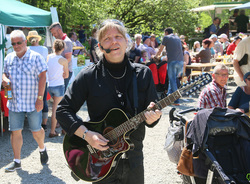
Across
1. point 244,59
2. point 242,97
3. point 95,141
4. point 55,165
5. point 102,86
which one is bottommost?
point 55,165

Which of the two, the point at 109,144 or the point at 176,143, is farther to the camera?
the point at 176,143

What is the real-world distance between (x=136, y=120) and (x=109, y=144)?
31 centimetres

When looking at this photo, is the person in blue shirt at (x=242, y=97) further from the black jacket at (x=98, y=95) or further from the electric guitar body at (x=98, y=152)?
the electric guitar body at (x=98, y=152)

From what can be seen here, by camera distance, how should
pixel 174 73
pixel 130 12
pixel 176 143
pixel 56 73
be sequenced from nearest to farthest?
1. pixel 176 143
2. pixel 56 73
3. pixel 174 73
4. pixel 130 12

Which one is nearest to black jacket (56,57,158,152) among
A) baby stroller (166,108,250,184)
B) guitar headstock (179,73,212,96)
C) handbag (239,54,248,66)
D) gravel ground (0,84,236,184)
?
guitar headstock (179,73,212,96)

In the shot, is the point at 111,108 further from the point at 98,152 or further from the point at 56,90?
the point at 56,90

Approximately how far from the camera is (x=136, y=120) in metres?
2.33

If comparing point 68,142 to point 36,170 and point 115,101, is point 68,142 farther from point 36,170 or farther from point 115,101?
point 36,170

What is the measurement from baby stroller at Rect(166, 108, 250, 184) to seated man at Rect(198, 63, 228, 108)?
1.15m

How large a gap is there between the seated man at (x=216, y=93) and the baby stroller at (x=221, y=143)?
1.15 m

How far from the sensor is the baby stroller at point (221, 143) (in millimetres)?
3202

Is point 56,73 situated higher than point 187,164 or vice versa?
point 56,73

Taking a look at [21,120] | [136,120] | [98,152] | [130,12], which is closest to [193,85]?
[136,120]

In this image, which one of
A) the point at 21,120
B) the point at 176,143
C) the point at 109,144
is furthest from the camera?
the point at 21,120
